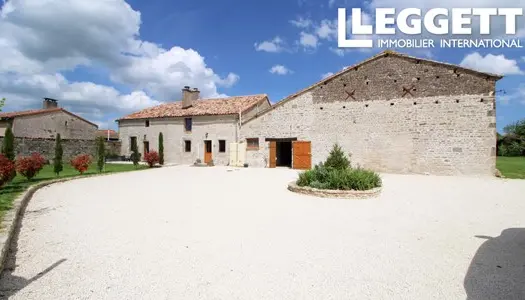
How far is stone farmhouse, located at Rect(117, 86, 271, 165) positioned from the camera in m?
23.6

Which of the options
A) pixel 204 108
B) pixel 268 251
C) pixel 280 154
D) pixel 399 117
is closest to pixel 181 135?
pixel 204 108

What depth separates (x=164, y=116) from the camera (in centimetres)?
2677

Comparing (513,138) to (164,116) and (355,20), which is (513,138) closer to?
(355,20)

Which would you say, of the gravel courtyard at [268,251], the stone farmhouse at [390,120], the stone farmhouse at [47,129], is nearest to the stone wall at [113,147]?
the stone farmhouse at [47,129]

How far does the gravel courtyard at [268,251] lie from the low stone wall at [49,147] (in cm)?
1735

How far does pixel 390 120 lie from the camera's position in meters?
16.8

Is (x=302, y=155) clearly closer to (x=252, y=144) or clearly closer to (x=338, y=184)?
(x=252, y=144)

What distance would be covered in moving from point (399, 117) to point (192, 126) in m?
16.6

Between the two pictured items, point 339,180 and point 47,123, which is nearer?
point 339,180

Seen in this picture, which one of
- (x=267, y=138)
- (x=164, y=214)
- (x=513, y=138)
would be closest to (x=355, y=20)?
(x=267, y=138)

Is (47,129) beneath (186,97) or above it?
beneath

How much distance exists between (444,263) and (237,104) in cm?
2233

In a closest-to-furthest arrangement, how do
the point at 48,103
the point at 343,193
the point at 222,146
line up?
1. the point at 343,193
2. the point at 222,146
3. the point at 48,103

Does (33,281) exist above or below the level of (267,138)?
below
